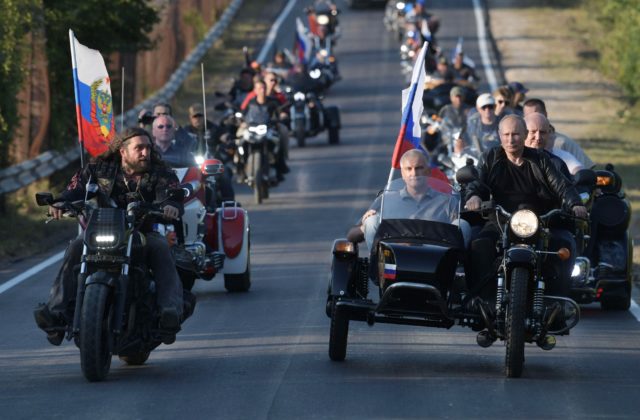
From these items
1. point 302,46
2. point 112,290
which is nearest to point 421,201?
point 112,290

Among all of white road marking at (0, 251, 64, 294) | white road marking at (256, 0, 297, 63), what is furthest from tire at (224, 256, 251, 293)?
white road marking at (256, 0, 297, 63)

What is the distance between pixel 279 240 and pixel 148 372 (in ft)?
30.9

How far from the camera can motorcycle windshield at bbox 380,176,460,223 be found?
11742 mm

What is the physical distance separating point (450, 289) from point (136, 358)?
2144 mm

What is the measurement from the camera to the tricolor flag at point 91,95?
43.2ft

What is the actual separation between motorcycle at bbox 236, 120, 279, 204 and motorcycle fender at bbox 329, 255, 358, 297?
1314cm

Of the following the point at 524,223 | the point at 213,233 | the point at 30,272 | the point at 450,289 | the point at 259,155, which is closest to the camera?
the point at 524,223

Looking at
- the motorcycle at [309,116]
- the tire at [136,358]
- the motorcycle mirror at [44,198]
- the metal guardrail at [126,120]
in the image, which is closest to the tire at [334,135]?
the motorcycle at [309,116]

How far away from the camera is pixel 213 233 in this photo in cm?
1595

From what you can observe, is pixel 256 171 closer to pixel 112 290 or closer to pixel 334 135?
pixel 334 135

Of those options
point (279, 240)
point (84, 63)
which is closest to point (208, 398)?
point (84, 63)

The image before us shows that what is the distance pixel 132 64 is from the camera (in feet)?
115

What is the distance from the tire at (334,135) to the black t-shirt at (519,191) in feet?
72.3

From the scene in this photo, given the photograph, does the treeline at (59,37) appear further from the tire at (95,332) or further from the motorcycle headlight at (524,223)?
the motorcycle headlight at (524,223)
